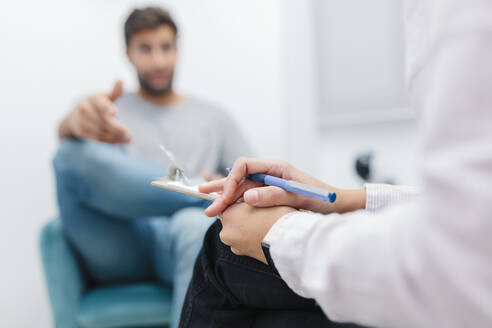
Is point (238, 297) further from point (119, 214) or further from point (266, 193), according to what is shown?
point (119, 214)

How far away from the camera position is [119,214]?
950 millimetres

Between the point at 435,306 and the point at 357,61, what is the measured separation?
Result: 1.70 meters

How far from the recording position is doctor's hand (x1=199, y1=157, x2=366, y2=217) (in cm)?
46

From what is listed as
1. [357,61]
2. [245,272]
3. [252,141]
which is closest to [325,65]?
[357,61]

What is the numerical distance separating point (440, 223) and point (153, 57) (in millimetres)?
1457

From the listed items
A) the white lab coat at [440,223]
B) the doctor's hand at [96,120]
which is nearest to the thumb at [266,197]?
the white lab coat at [440,223]

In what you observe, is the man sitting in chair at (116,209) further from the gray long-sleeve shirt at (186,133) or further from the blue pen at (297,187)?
the gray long-sleeve shirt at (186,133)

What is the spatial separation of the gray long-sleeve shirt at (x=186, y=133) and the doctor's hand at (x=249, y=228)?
37.6 inches

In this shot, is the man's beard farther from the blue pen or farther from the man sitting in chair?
the blue pen

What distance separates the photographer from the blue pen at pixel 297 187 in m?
0.41

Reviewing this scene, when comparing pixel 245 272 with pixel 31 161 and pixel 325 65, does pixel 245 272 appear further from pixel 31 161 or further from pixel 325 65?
pixel 325 65

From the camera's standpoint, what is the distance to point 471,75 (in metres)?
0.26

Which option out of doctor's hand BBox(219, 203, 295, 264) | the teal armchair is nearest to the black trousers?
doctor's hand BBox(219, 203, 295, 264)

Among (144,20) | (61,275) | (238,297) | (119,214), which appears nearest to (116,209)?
(119,214)
